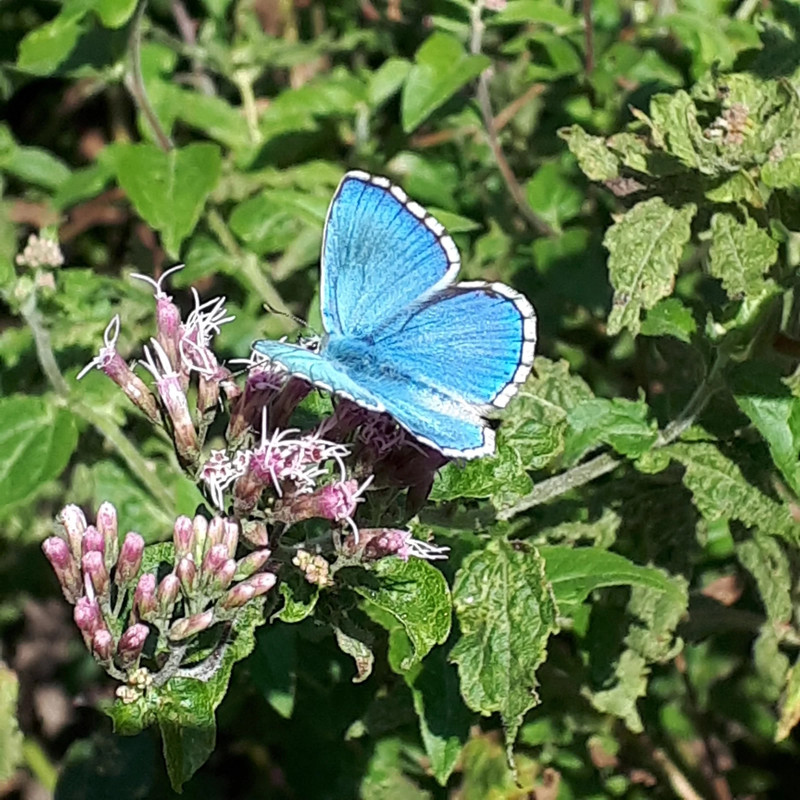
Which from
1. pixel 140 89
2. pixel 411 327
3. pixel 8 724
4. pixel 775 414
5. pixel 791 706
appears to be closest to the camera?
pixel 411 327

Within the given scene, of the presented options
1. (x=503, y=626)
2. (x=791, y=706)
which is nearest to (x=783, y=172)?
(x=503, y=626)

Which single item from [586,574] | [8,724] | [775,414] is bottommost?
[8,724]

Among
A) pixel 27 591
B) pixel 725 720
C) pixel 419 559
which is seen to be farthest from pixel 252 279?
pixel 725 720

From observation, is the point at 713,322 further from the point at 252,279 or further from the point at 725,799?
the point at 725,799

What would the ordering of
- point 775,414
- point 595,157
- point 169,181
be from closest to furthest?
point 775,414, point 595,157, point 169,181

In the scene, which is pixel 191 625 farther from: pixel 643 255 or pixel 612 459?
pixel 643 255

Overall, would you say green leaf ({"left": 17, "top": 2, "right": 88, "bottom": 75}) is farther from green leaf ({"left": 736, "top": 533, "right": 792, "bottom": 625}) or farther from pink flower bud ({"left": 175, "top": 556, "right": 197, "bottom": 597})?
green leaf ({"left": 736, "top": 533, "right": 792, "bottom": 625})

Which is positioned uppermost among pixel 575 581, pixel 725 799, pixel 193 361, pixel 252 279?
pixel 193 361
